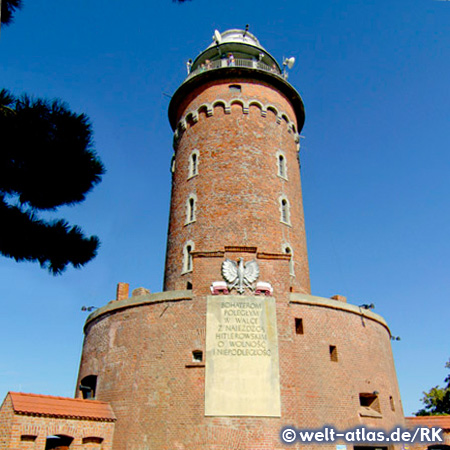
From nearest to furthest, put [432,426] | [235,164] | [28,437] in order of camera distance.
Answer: [28,437], [432,426], [235,164]

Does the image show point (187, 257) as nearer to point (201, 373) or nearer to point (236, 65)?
point (201, 373)

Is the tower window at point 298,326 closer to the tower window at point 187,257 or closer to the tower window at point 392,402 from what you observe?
the tower window at point 392,402

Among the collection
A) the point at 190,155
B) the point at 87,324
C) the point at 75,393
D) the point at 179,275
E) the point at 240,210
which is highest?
the point at 190,155

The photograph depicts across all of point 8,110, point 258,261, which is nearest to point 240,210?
point 258,261

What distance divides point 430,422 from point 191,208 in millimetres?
15036

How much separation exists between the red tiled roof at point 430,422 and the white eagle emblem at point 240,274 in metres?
10.5

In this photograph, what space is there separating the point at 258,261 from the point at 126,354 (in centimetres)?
645

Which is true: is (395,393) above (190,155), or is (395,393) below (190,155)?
below

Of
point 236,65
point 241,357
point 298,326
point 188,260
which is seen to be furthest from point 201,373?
point 236,65

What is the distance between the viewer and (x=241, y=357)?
54.5 ft

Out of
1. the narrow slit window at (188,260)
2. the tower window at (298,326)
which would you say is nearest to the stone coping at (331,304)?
the tower window at (298,326)

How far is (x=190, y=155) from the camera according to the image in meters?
24.6

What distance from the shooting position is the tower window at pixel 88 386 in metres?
19.5

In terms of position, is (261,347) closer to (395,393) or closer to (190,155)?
(395,393)
